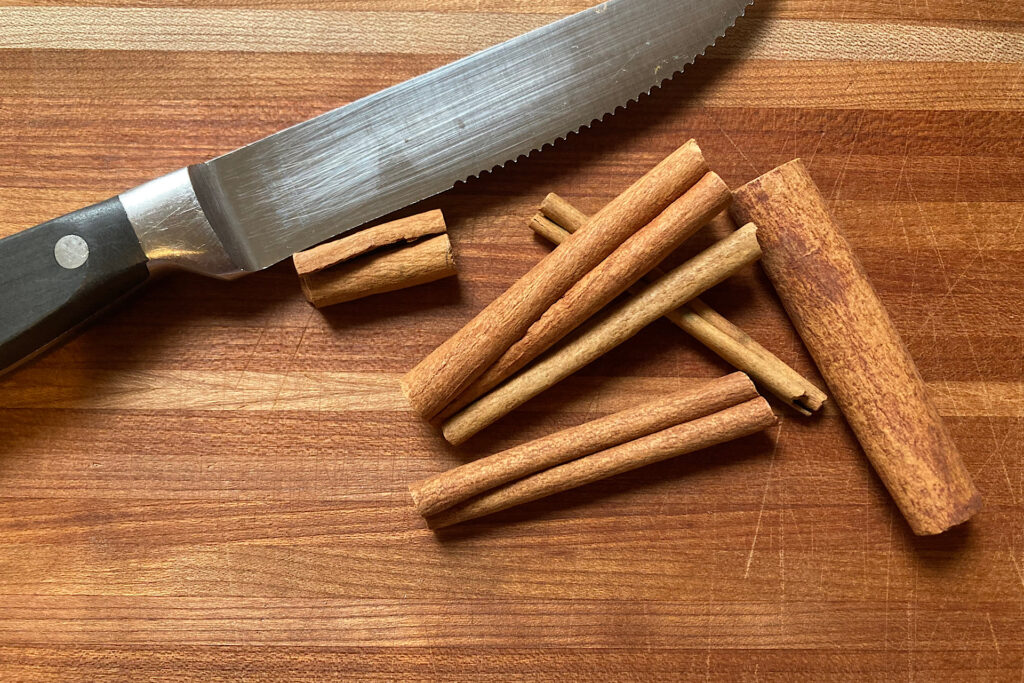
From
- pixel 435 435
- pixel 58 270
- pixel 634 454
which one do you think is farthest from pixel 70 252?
pixel 634 454

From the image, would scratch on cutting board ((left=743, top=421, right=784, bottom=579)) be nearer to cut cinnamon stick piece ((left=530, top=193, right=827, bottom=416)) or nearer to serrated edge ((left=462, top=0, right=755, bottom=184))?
cut cinnamon stick piece ((left=530, top=193, right=827, bottom=416))

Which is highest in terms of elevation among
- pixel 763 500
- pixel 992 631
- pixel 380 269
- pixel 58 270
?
pixel 58 270

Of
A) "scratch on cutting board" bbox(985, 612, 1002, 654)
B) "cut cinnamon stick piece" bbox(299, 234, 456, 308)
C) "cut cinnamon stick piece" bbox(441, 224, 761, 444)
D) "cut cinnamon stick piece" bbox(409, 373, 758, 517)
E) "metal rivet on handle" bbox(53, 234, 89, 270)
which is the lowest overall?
"scratch on cutting board" bbox(985, 612, 1002, 654)

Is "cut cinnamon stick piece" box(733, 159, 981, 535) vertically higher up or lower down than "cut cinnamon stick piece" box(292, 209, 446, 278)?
lower down

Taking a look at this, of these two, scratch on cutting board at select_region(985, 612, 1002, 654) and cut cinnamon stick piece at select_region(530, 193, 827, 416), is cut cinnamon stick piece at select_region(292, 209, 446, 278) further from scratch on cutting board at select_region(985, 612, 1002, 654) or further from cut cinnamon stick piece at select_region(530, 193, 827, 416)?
scratch on cutting board at select_region(985, 612, 1002, 654)

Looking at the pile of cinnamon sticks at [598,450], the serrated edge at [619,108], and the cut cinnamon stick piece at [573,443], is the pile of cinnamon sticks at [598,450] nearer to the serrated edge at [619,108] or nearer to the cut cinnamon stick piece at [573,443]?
the cut cinnamon stick piece at [573,443]

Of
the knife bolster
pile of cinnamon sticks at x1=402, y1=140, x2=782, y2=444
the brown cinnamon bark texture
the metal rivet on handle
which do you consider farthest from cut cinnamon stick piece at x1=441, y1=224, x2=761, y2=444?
the metal rivet on handle

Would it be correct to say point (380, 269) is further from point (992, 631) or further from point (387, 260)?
point (992, 631)
